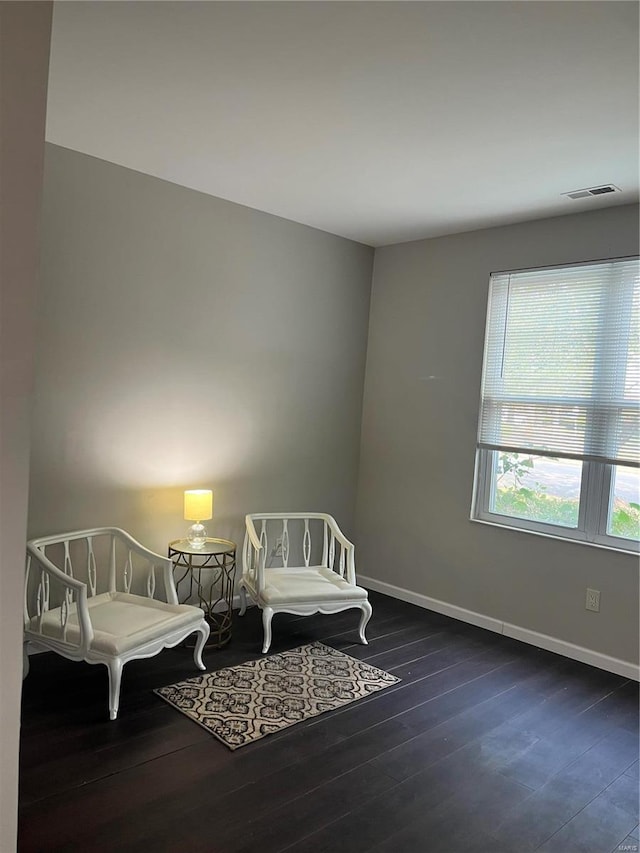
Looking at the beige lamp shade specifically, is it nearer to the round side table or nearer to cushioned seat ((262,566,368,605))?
the round side table

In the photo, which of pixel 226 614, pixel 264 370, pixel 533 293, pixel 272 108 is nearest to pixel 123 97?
pixel 272 108

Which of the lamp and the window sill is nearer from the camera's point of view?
the window sill

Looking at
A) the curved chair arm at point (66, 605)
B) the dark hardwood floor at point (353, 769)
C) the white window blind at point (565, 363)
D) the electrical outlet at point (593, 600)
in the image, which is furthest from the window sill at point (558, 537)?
the curved chair arm at point (66, 605)

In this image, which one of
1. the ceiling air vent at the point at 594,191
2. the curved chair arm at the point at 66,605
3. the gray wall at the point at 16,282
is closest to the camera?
→ the gray wall at the point at 16,282

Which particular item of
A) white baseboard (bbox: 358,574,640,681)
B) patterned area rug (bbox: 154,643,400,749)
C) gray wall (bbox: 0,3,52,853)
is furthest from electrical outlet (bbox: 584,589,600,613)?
gray wall (bbox: 0,3,52,853)

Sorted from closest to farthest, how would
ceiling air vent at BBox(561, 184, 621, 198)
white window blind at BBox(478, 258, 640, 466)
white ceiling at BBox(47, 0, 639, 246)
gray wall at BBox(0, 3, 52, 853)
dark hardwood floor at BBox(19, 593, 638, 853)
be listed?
gray wall at BBox(0, 3, 52, 853)
white ceiling at BBox(47, 0, 639, 246)
dark hardwood floor at BBox(19, 593, 638, 853)
ceiling air vent at BBox(561, 184, 621, 198)
white window blind at BBox(478, 258, 640, 466)

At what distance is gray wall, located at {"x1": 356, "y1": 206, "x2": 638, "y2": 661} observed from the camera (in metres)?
3.74

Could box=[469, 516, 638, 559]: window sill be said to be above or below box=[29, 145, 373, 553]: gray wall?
below

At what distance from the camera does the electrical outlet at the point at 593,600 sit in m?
3.72

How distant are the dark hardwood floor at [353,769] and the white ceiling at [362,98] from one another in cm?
266

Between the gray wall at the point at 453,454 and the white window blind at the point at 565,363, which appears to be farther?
the gray wall at the point at 453,454

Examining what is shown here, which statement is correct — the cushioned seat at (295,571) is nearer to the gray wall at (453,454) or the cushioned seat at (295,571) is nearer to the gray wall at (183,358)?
the gray wall at (183,358)

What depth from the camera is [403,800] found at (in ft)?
7.80

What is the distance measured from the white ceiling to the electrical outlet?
7.33ft
